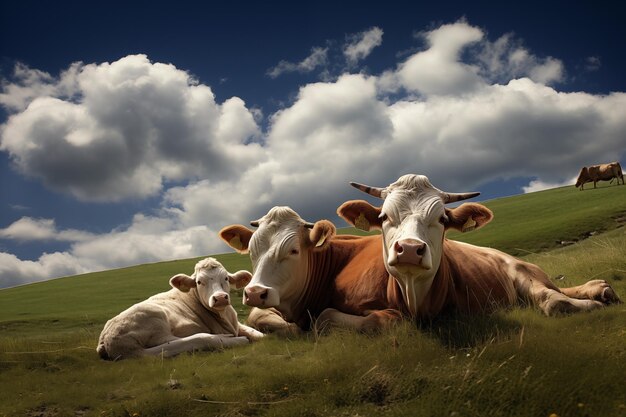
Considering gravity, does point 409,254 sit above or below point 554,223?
above

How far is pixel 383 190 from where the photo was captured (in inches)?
290

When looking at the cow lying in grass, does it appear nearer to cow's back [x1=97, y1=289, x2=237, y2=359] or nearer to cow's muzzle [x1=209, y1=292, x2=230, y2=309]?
cow's muzzle [x1=209, y1=292, x2=230, y2=309]

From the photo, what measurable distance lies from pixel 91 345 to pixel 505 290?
282 inches

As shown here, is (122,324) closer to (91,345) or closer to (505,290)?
(91,345)

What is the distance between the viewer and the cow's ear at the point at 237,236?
905cm

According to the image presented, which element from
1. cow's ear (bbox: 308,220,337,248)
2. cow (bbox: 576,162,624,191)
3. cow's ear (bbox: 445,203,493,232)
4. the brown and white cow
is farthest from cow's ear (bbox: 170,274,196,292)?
cow (bbox: 576,162,624,191)

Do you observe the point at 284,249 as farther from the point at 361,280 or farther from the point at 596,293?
the point at 596,293

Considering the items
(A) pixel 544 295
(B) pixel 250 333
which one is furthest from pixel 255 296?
(A) pixel 544 295

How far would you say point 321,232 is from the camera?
823cm

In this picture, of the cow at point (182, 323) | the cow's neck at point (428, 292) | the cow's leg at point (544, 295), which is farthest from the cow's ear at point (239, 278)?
the cow's leg at point (544, 295)

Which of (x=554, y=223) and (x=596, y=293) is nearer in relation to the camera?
(x=596, y=293)

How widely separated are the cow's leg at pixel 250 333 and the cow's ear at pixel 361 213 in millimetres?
2850

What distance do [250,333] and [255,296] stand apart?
91.0 inches

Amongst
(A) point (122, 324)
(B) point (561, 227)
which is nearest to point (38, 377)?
(A) point (122, 324)
